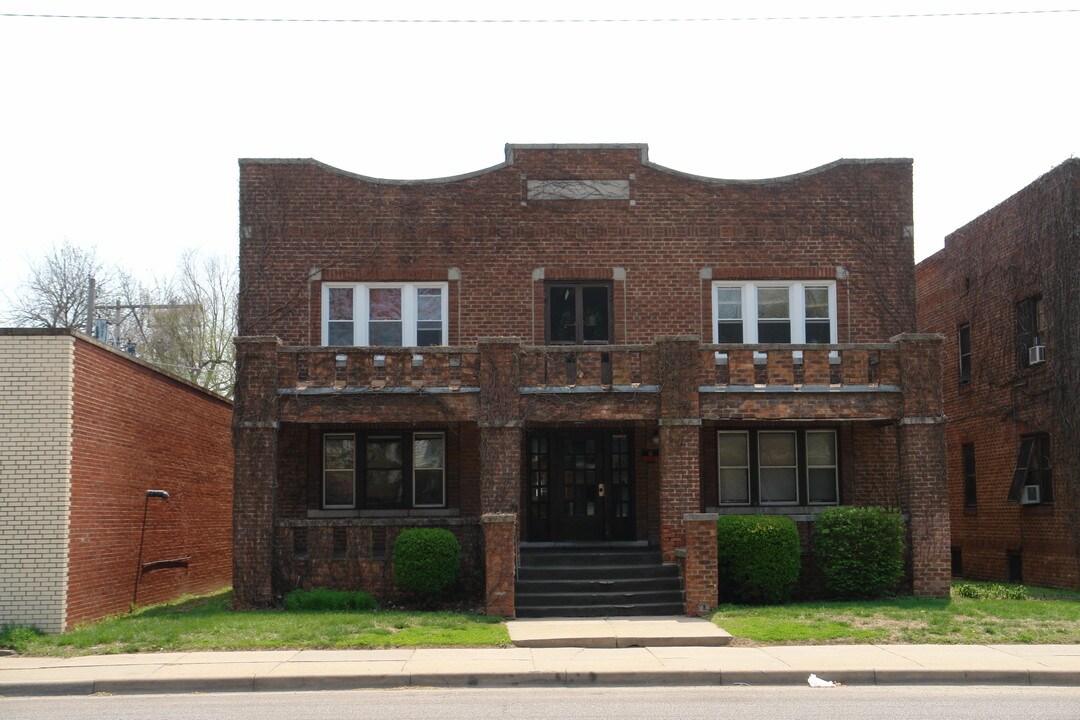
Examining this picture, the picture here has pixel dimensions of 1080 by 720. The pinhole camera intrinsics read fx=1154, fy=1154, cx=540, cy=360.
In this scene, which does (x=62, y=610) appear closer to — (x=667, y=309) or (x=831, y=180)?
(x=667, y=309)

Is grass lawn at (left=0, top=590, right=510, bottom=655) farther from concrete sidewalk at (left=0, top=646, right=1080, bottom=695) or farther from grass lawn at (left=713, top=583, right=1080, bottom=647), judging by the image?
grass lawn at (left=713, top=583, right=1080, bottom=647)

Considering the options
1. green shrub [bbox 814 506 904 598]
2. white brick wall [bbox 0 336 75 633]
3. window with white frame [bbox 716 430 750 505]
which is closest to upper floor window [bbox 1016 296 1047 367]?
window with white frame [bbox 716 430 750 505]

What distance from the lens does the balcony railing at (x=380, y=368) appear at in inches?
748

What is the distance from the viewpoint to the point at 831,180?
21703 millimetres

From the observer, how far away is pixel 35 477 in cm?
1628

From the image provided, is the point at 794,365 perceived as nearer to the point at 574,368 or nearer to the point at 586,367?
the point at 586,367

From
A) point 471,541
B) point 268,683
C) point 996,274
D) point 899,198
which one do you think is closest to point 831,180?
point 899,198

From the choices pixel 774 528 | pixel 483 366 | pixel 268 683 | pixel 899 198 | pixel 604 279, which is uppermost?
pixel 899 198

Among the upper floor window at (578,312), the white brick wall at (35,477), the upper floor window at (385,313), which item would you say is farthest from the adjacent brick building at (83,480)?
the upper floor window at (578,312)

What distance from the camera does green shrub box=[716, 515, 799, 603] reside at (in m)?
18.2

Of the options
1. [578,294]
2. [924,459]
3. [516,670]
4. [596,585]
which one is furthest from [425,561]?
[924,459]

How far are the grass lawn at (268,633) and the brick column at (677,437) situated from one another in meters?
3.62

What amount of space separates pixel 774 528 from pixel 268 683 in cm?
894

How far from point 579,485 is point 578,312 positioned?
3.21m
